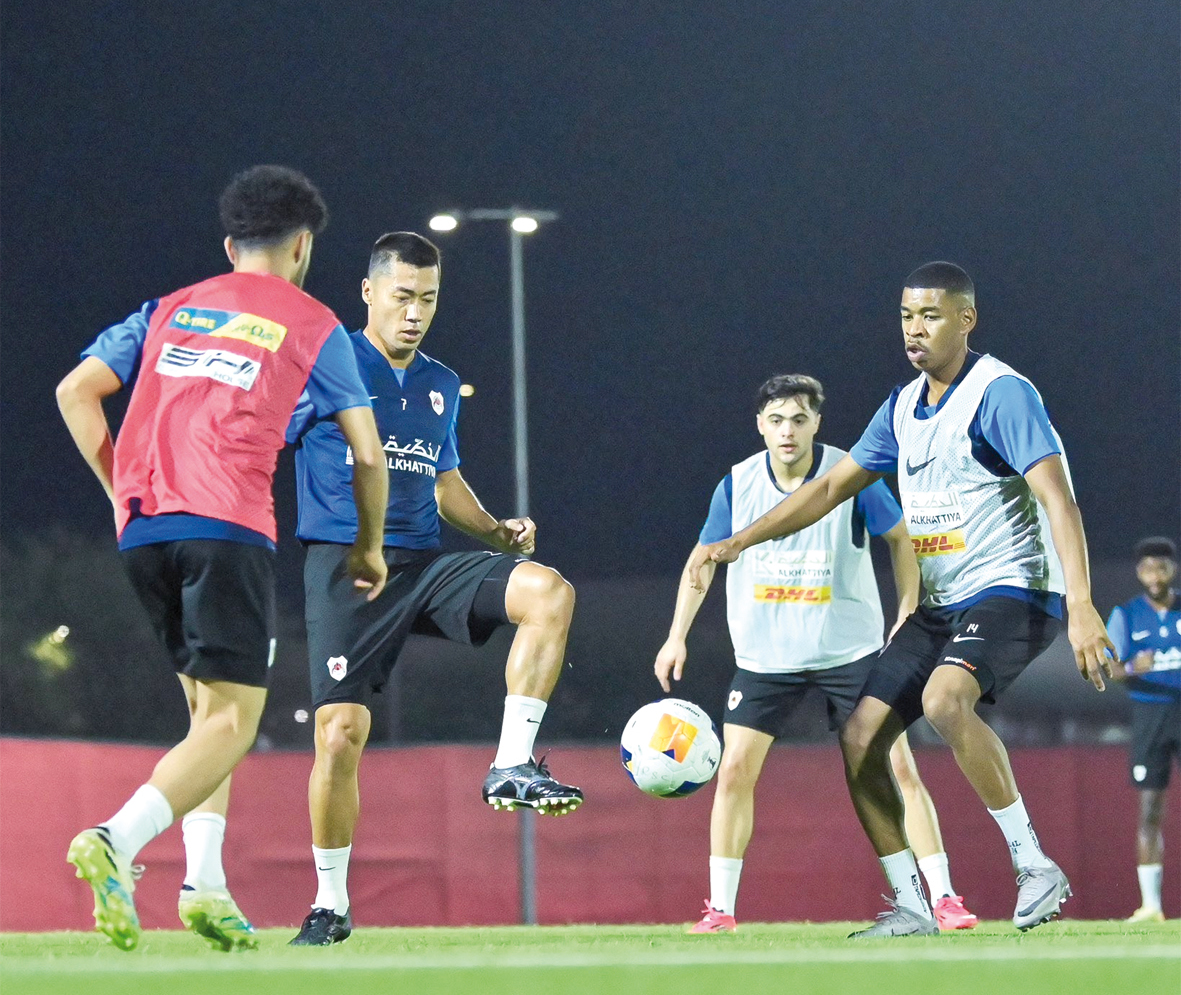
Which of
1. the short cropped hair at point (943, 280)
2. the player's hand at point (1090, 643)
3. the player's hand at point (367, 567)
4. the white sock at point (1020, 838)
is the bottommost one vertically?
the white sock at point (1020, 838)

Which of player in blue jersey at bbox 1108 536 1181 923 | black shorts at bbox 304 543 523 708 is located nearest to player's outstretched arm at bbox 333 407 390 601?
black shorts at bbox 304 543 523 708

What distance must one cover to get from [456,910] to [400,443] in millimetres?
7590

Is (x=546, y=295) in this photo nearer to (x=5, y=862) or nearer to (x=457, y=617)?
(x=5, y=862)

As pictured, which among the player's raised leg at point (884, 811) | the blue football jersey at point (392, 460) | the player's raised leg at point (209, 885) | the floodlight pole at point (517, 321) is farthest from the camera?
the floodlight pole at point (517, 321)

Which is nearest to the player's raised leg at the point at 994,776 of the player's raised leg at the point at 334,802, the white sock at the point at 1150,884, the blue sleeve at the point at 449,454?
the player's raised leg at the point at 334,802

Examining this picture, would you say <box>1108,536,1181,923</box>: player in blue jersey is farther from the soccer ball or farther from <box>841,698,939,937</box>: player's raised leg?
<box>841,698,939,937</box>: player's raised leg

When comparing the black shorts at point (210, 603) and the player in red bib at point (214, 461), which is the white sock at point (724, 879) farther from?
the black shorts at point (210, 603)

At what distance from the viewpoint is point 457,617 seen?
712cm

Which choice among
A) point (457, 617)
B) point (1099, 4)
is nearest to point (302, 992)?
point (457, 617)

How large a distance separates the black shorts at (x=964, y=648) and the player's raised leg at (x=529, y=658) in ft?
4.59

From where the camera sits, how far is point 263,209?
581 cm

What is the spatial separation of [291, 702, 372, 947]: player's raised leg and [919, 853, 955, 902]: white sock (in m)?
3.13

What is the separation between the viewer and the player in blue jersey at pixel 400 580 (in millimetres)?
6934

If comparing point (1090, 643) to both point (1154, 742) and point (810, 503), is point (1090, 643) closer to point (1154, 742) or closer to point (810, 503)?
point (810, 503)
